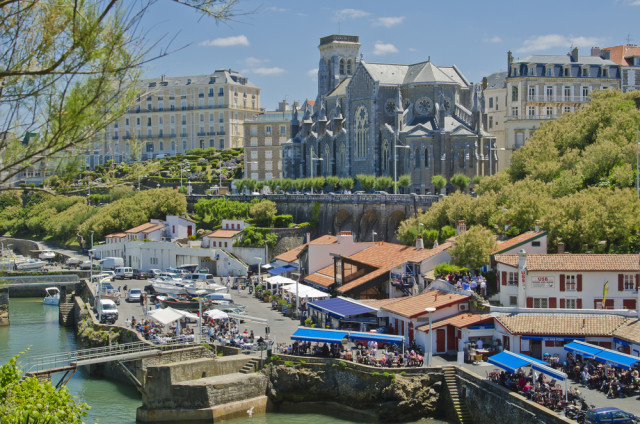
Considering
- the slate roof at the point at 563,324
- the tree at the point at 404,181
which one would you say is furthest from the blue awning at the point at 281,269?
the slate roof at the point at 563,324

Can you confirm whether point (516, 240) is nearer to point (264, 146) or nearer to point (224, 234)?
point (224, 234)

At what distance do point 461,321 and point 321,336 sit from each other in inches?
251

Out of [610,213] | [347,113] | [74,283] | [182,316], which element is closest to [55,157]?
[182,316]

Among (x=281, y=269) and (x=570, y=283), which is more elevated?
(x=570, y=283)

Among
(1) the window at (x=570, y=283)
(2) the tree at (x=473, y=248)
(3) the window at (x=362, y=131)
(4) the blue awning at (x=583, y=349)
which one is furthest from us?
(3) the window at (x=362, y=131)

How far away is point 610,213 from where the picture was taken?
43.5m

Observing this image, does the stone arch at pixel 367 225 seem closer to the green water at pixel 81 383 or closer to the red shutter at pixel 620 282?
the green water at pixel 81 383

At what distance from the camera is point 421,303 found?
1569 inches

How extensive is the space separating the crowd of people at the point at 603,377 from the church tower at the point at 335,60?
3352 inches

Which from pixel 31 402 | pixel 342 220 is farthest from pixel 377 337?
pixel 342 220

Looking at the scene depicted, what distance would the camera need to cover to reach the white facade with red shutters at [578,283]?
3762 centimetres

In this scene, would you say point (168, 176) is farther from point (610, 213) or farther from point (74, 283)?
point (610, 213)

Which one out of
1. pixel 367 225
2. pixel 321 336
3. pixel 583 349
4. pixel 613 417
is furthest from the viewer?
pixel 367 225

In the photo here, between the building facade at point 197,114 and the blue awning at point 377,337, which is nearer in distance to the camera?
the blue awning at point 377,337
